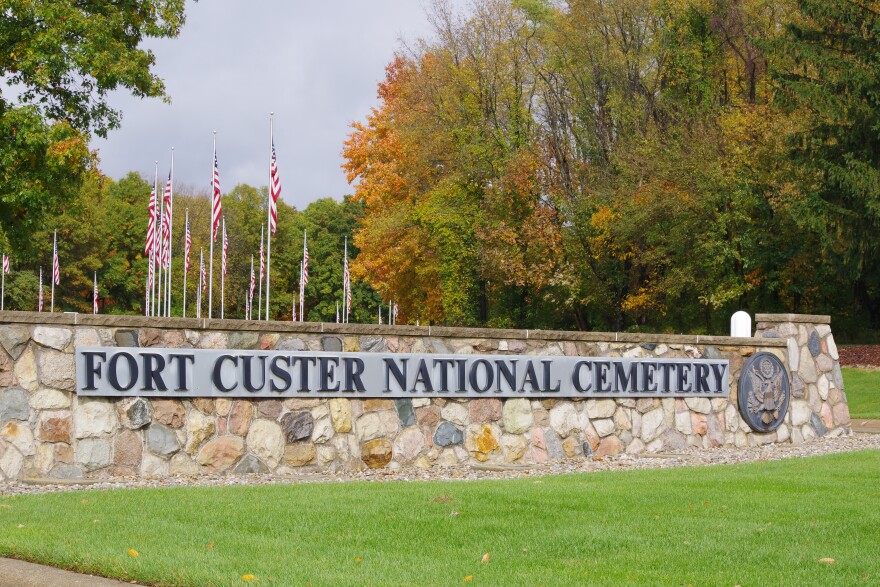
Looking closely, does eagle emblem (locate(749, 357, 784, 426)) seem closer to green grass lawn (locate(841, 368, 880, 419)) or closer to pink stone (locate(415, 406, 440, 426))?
pink stone (locate(415, 406, 440, 426))

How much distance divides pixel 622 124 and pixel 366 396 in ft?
91.5

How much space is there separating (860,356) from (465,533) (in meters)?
27.5

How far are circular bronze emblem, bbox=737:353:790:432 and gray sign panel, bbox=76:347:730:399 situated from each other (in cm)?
95

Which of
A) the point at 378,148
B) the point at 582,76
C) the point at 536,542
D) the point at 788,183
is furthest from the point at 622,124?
the point at 536,542

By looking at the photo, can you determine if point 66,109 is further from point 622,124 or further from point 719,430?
point 622,124

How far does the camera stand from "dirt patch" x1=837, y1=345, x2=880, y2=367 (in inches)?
1207

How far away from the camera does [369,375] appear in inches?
465

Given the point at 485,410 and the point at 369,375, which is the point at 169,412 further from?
the point at 485,410

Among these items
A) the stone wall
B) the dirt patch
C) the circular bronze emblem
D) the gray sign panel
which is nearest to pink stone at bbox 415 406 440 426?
the gray sign panel

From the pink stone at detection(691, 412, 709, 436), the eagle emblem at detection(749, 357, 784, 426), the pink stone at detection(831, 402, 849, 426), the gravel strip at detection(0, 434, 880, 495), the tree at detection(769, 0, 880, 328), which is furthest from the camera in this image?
the tree at detection(769, 0, 880, 328)

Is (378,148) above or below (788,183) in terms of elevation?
above

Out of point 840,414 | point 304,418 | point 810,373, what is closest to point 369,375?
point 304,418

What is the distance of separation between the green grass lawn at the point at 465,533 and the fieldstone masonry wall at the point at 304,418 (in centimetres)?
144

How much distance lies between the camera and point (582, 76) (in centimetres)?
3850
